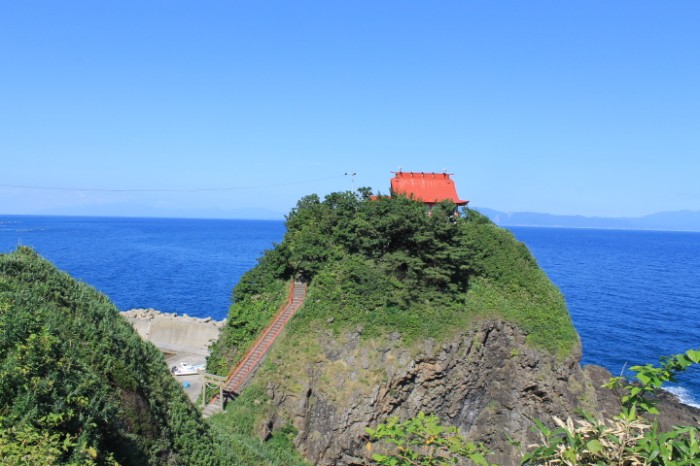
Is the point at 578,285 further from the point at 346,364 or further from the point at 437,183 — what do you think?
the point at 346,364

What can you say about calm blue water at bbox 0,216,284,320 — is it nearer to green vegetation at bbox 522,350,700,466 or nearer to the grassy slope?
the grassy slope

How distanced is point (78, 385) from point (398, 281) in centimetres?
1759

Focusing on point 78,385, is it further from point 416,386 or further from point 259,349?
point 416,386

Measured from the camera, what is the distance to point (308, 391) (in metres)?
22.0

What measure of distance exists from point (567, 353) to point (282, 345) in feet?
48.6

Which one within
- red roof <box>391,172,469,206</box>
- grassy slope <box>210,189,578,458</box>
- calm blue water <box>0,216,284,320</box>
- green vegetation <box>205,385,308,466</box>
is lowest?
calm blue water <box>0,216,284,320</box>

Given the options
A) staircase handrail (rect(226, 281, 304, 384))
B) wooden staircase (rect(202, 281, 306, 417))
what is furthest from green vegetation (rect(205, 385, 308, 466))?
staircase handrail (rect(226, 281, 304, 384))

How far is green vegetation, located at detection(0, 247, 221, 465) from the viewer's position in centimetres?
740

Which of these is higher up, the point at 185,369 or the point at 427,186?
the point at 427,186

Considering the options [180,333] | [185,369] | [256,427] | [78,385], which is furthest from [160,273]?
[78,385]

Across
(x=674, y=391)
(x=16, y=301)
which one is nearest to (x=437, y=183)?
(x=674, y=391)

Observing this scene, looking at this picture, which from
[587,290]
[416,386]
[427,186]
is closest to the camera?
[416,386]

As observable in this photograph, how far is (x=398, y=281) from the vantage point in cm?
2439

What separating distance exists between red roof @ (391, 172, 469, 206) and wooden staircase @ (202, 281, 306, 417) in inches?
453
